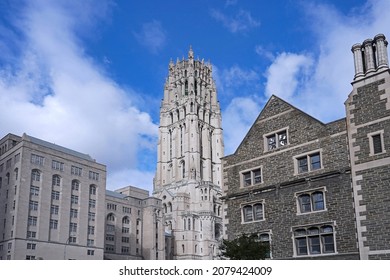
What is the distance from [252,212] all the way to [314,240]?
559cm

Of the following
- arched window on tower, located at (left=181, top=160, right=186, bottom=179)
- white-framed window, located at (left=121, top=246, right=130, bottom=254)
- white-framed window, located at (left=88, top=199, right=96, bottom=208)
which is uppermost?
arched window on tower, located at (left=181, top=160, right=186, bottom=179)

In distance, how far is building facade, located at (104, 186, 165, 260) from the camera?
357ft

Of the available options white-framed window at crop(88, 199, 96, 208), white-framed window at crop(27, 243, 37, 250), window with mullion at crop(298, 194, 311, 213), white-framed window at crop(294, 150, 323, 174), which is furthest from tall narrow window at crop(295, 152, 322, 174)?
white-framed window at crop(88, 199, 96, 208)

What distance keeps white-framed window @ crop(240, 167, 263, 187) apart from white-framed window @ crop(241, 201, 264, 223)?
1620 mm

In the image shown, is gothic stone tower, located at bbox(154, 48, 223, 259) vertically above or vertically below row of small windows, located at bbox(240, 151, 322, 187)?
above

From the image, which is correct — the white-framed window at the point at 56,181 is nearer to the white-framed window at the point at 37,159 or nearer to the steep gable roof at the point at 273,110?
the white-framed window at the point at 37,159

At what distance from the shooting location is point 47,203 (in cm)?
8400

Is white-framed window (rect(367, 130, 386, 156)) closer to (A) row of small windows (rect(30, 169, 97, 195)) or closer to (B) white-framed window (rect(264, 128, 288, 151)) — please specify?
(B) white-framed window (rect(264, 128, 288, 151))

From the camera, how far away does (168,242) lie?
128125 millimetres

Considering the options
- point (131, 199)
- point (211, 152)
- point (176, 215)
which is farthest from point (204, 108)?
point (131, 199)
